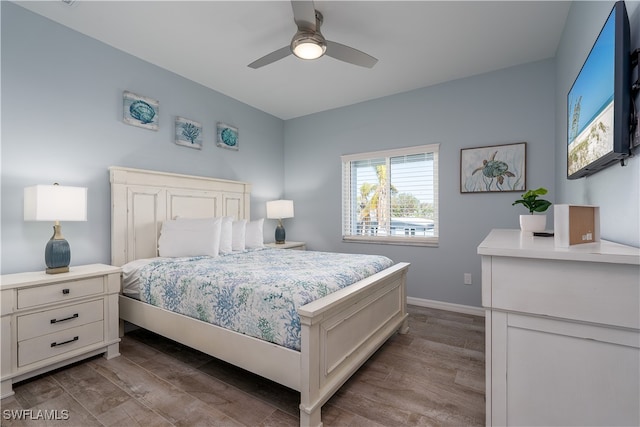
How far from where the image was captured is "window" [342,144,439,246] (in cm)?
369

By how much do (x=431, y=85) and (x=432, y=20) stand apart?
49.3 inches

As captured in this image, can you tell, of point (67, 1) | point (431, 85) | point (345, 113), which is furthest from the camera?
point (345, 113)

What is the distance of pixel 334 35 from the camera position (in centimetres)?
265

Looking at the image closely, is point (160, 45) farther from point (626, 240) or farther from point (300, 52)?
point (626, 240)

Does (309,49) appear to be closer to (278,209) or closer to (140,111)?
(140,111)

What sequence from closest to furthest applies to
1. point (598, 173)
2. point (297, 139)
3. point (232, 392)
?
point (598, 173) < point (232, 392) < point (297, 139)

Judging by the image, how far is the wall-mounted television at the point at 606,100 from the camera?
1103 millimetres

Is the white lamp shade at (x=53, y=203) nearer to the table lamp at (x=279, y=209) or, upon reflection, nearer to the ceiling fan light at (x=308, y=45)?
the ceiling fan light at (x=308, y=45)

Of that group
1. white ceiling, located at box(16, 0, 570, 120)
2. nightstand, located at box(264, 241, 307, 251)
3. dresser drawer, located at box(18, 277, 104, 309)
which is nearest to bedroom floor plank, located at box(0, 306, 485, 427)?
dresser drawer, located at box(18, 277, 104, 309)

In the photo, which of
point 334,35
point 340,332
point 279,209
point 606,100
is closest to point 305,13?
point 334,35

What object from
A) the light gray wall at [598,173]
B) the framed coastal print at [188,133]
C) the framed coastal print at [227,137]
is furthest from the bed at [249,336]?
the light gray wall at [598,173]

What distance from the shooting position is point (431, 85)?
141 inches

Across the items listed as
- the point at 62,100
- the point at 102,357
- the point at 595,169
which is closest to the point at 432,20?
the point at 595,169

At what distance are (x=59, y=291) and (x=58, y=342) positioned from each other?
35 cm
